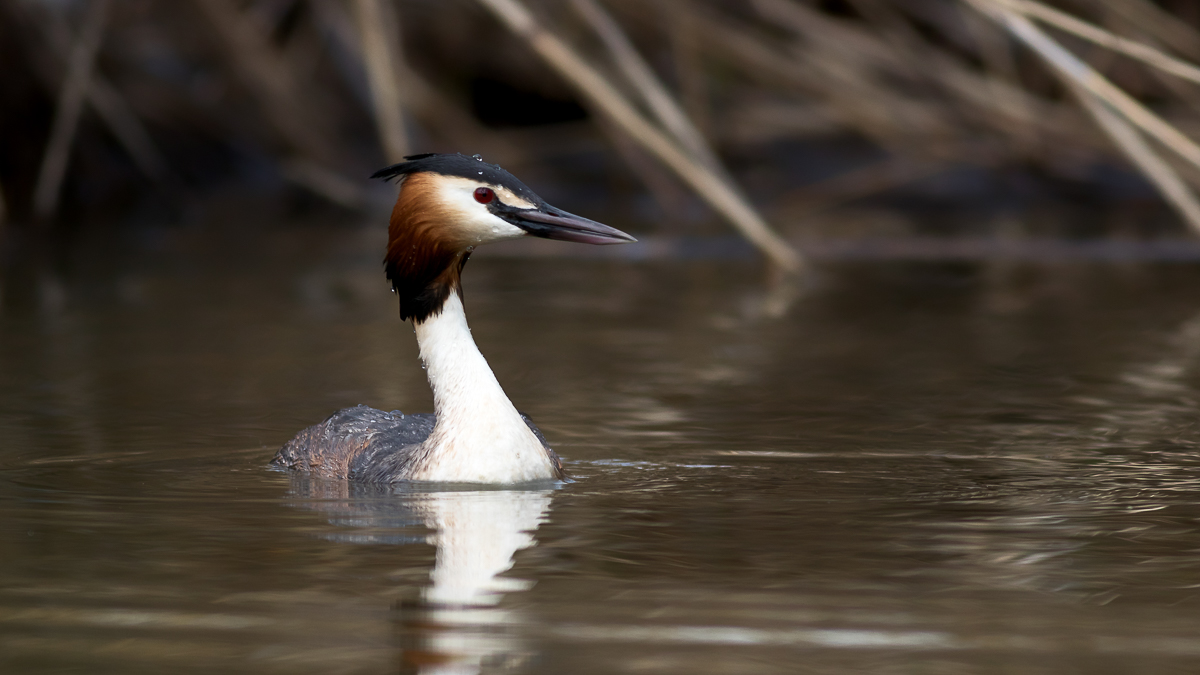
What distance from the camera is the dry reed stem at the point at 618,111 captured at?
808 centimetres

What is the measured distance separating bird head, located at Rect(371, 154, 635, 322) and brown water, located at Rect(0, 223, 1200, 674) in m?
0.74

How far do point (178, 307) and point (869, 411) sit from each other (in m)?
4.66

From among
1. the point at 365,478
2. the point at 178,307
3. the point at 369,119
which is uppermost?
the point at 369,119

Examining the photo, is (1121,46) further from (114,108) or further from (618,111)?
(114,108)

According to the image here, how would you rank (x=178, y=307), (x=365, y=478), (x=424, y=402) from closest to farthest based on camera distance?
(x=365, y=478), (x=424, y=402), (x=178, y=307)

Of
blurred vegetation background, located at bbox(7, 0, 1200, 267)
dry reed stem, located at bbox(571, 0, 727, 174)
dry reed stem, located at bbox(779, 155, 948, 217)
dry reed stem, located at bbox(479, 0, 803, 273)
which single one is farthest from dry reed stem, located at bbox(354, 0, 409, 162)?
dry reed stem, located at bbox(779, 155, 948, 217)

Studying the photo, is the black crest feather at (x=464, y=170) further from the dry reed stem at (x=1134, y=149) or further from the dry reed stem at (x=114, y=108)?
the dry reed stem at (x=114, y=108)

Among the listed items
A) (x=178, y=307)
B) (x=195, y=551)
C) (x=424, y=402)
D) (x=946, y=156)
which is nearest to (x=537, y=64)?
(x=946, y=156)

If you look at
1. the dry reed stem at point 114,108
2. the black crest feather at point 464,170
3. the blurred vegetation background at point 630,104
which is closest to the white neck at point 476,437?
the black crest feather at point 464,170

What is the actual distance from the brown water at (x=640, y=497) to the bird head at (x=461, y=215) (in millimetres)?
742

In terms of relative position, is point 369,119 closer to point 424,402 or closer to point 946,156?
point 946,156

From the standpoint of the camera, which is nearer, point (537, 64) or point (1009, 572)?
point (1009, 572)

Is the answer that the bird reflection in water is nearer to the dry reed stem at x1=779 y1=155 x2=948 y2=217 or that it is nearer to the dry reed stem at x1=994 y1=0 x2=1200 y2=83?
the dry reed stem at x1=994 y1=0 x2=1200 y2=83

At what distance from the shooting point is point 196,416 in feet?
22.8
